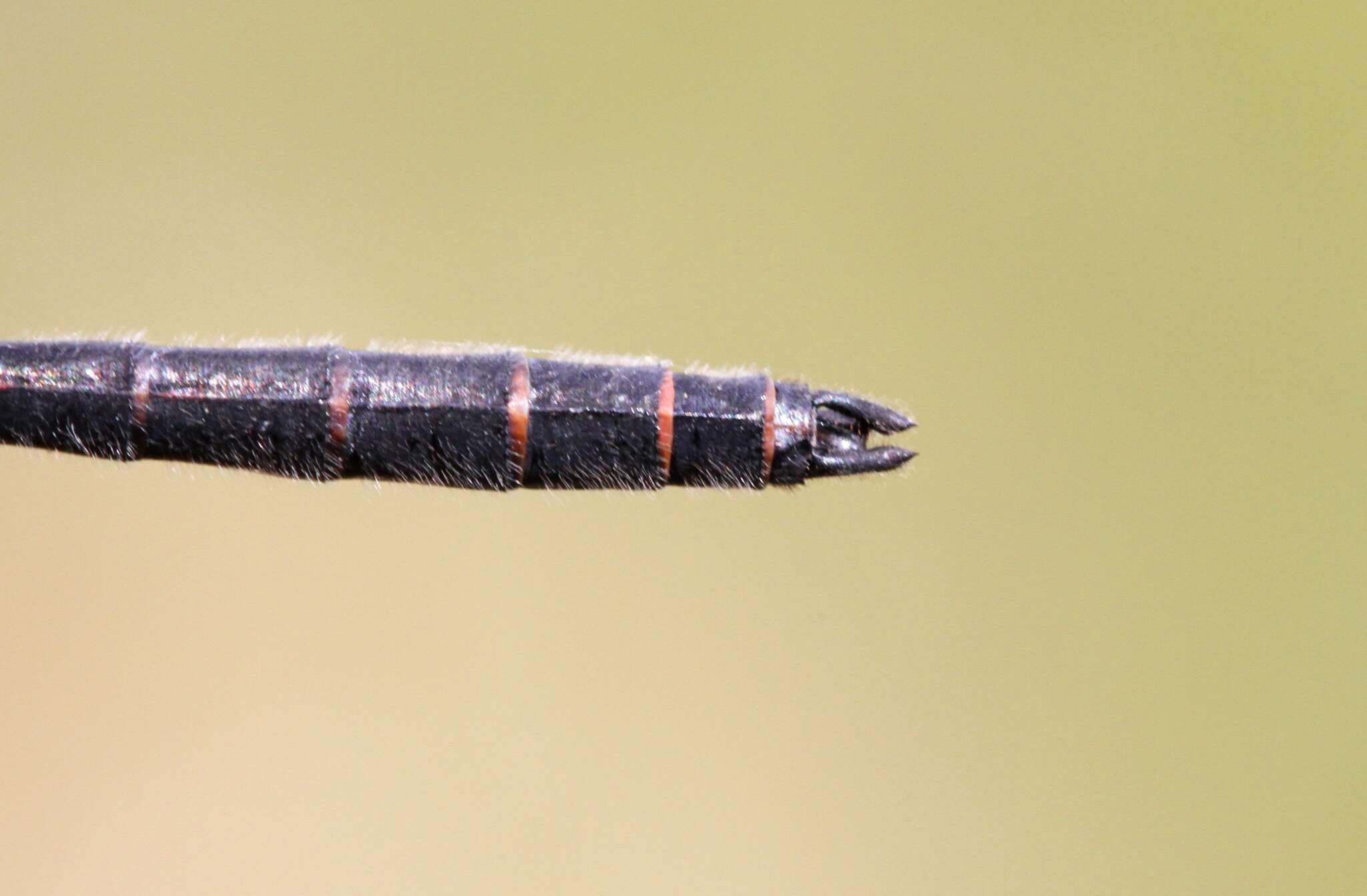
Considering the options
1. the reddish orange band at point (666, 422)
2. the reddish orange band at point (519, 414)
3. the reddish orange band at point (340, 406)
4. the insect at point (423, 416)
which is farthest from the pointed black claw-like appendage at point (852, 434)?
the reddish orange band at point (340, 406)

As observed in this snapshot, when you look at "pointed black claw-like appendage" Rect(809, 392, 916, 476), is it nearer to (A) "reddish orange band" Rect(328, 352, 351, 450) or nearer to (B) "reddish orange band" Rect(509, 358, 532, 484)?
(B) "reddish orange band" Rect(509, 358, 532, 484)

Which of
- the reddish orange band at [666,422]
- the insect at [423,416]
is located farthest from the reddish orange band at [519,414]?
the reddish orange band at [666,422]

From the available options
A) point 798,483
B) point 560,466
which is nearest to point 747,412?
point 798,483

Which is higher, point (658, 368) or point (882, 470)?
point (658, 368)

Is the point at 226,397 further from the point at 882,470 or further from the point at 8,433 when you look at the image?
the point at 882,470

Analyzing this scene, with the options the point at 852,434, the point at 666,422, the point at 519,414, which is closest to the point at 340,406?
the point at 519,414

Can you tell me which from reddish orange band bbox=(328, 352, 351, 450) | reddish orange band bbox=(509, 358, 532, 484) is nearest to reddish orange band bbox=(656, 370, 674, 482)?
reddish orange band bbox=(509, 358, 532, 484)

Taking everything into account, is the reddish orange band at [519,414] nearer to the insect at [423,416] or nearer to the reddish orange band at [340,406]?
the insect at [423,416]
